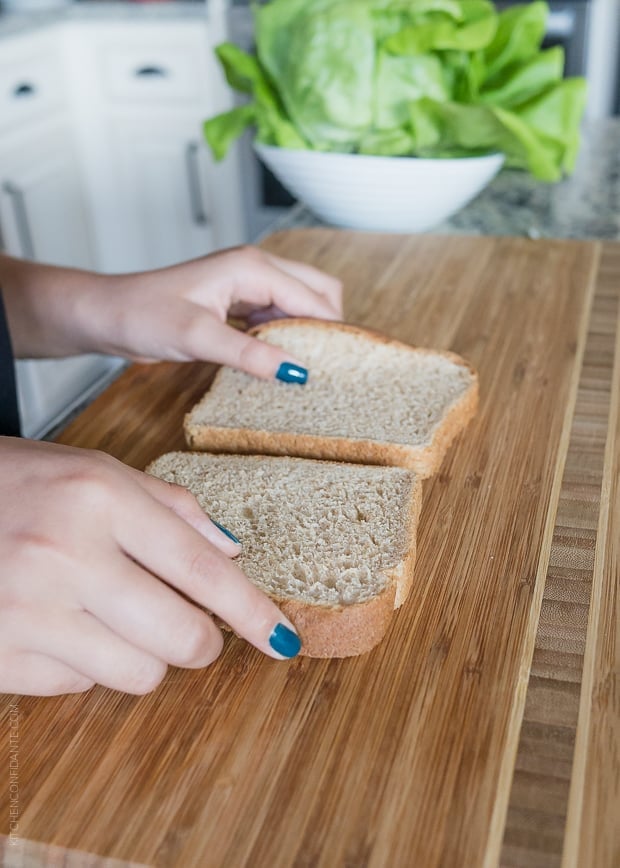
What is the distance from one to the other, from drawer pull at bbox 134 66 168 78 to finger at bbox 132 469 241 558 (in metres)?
3.06

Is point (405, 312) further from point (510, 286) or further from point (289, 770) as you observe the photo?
point (289, 770)

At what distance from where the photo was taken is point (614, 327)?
149 cm

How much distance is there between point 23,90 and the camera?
329 centimetres

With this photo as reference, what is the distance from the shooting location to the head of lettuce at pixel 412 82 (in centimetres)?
166

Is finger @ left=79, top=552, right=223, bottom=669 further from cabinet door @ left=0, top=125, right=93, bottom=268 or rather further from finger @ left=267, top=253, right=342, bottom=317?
cabinet door @ left=0, top=125, right=93, bottom=268

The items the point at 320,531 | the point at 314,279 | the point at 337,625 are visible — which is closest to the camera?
the point at 337,625

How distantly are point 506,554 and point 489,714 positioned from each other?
9.5 inches

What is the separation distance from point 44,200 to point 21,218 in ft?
0.61

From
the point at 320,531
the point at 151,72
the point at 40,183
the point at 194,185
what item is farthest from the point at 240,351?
the point at 151,72

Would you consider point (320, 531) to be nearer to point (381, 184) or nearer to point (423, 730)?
point (423, 730)

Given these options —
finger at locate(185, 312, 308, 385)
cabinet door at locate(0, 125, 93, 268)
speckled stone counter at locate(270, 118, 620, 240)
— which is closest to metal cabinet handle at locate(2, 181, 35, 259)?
cabinet door at locate(0, 125, 93, 268)

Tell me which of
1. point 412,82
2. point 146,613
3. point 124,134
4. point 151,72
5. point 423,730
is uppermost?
point 412,82

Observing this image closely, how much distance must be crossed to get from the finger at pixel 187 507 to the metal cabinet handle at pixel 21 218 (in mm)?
2667

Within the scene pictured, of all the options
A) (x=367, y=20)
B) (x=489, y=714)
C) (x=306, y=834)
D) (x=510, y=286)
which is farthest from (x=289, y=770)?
(x=367, y=20)
